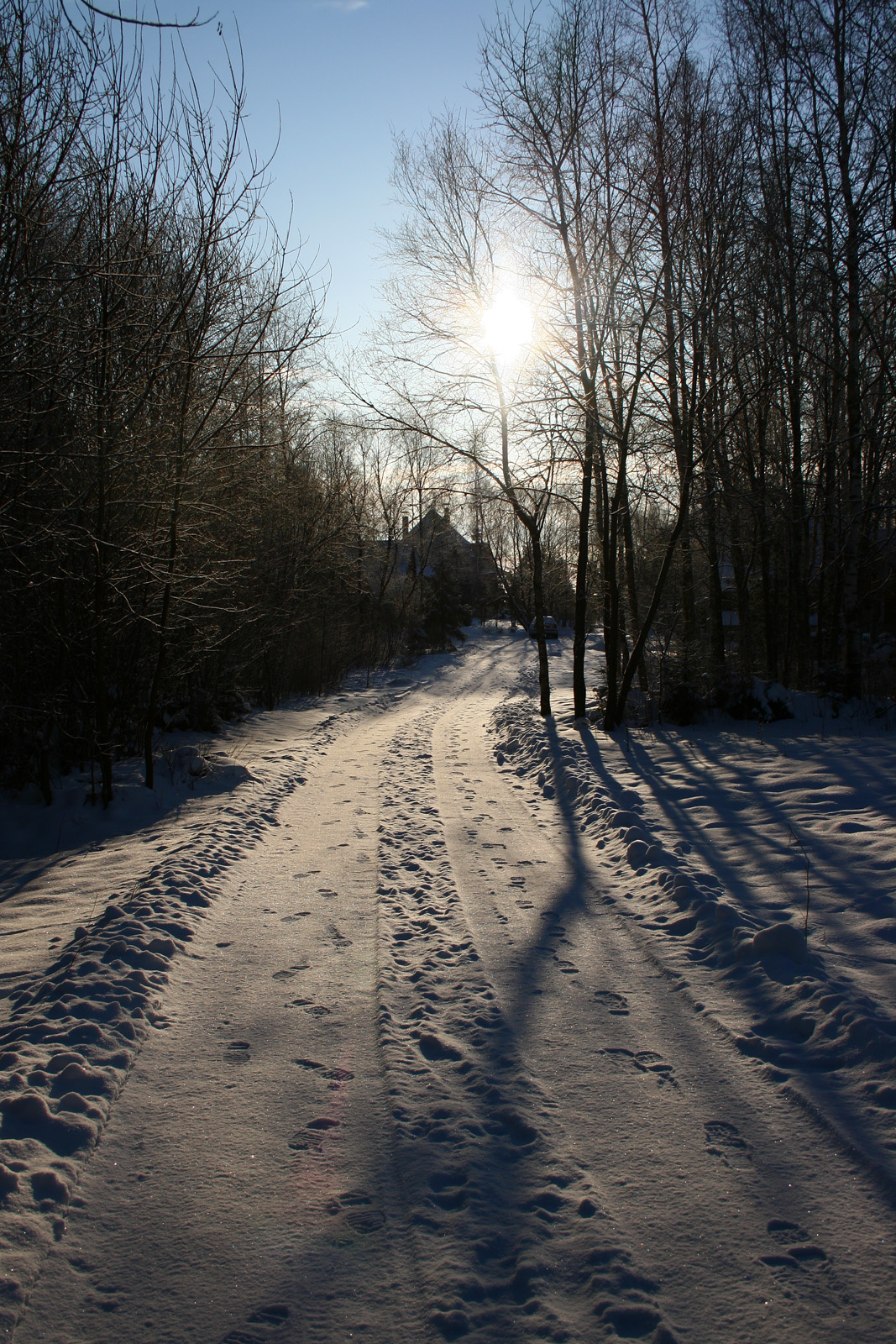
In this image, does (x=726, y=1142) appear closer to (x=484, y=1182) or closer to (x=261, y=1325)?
(x=484, y=1182)

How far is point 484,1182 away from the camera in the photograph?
105 inches

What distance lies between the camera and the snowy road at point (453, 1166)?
218 centimetres

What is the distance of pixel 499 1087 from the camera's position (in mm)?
3209

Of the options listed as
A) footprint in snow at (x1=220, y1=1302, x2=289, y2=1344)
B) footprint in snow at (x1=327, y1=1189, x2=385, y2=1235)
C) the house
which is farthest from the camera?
the house

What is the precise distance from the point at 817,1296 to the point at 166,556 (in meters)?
8.27

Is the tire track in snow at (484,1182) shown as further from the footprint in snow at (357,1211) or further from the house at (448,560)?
the house at (448,560)

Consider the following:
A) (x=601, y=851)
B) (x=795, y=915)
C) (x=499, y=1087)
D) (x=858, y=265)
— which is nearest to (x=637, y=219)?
(x=858, y=265)

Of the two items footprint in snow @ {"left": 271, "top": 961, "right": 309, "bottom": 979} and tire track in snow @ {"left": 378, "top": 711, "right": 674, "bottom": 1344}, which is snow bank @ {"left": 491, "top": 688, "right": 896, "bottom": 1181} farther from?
footprint in snow @ {"left": 271, "top": 961, "right": 309, "bottom": 979}

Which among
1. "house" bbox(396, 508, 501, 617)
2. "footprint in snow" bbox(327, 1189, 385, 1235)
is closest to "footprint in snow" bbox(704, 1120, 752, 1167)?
"footprint in snow" bbox(327, 1189, 385, 1235)

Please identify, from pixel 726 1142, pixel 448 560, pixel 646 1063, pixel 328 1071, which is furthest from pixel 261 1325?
pixel 448 560

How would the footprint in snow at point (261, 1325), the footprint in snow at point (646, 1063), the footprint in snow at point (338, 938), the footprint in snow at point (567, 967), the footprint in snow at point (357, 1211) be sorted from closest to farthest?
the footprint in snow at point (261, 1325), the footprint in snow at point (357, 1211), the footprint in snow at point (646, 1063), the footprint in snow at point (567, 967), the footprint in snow at point (338, 938)

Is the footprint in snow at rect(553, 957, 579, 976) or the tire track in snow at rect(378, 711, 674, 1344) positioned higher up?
the footprint in snow at rect(553, 957, 579, 976)

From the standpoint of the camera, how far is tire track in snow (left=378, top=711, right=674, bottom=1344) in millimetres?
2166

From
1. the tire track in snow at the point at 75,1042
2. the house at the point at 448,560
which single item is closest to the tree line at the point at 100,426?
the tire track in snow at the point at 75,1042
